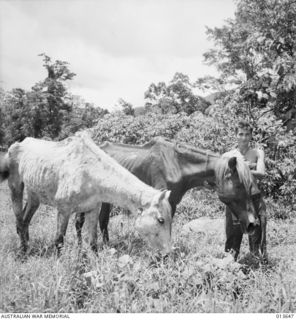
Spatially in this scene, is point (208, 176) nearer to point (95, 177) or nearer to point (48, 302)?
point (95, 177)

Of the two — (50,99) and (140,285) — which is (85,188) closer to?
(140,285)

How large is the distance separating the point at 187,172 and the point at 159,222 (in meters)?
1.34

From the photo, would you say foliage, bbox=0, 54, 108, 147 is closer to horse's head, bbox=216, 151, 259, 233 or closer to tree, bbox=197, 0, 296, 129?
tree, bbox=197, 0, 296, 129

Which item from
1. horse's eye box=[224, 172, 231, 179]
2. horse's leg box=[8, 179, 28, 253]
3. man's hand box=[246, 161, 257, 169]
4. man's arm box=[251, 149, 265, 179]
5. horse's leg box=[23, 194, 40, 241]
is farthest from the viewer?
horse's leg box=[23, 194, 40, 241]

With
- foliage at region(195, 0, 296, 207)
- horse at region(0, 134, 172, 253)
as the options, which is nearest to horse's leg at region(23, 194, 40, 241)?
horse at region(0, 134, 172, 253)

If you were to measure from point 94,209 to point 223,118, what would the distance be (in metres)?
6.22

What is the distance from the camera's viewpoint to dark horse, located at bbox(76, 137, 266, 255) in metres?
4.14

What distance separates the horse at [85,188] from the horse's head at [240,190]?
0.93 m

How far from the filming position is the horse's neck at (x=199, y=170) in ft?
15.6

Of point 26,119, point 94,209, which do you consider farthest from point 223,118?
point 26,119

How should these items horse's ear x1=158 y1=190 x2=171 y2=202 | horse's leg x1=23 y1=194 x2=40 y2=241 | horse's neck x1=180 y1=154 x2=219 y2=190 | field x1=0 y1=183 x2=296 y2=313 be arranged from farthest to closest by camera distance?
horse's leg x1=23 y1=194 x2=40 y2=241
horse's neck x1=180 y1=154 x2=219 y2=190
horse's ear x1=158 y1=190 x2=171 y2=202
field x1=0 y1=183 x2=296 y2=313

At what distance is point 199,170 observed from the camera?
4789 mm

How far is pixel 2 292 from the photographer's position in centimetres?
304

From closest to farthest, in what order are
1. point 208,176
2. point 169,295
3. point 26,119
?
point 169,295 < point 208,176 < point 26,119
